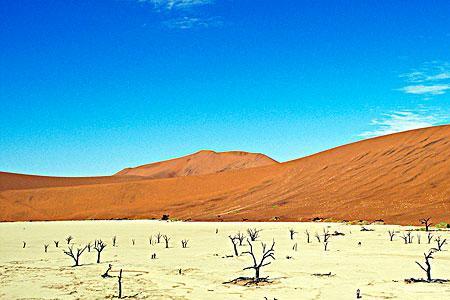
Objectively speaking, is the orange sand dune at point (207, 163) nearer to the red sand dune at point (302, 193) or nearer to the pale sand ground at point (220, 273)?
the red sand dune at point (302, 193)

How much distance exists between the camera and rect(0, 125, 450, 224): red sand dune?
131ft

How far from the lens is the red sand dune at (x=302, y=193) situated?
4006 cm

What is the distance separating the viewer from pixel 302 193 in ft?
165

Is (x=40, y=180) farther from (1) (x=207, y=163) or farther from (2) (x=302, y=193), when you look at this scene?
(2) (x=302, y=193)

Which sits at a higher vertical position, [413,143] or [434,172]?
[413,143]

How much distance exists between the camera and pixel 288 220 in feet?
132

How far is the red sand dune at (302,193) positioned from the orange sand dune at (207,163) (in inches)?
2007

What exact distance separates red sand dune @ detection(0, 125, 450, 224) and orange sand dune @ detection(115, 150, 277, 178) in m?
51.0

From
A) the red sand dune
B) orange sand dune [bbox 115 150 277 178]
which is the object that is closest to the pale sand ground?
the red sand dune

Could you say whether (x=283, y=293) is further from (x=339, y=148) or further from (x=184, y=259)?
(x=339, y=148)

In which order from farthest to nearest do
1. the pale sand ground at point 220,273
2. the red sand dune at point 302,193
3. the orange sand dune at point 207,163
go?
the orange sand dune at point 207,163 → the red sand dune at point 302,193 → the pale sand ground at point 220,273

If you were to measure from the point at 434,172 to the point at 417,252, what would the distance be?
30.2 metres

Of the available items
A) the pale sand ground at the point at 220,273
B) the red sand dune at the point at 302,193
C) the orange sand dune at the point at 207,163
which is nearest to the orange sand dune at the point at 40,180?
the orange sand dune at the point at 207,163

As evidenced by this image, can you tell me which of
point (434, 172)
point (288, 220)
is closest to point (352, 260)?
point (288, 220)
